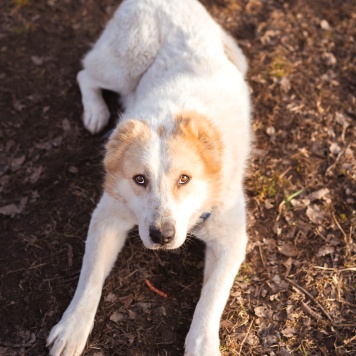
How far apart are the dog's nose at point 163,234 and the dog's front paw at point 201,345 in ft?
2.71

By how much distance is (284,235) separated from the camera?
4.62 metres

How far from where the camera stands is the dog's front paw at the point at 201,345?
3.68 metres

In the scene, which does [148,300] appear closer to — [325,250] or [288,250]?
[288,250]

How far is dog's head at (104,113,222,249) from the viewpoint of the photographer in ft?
11.7

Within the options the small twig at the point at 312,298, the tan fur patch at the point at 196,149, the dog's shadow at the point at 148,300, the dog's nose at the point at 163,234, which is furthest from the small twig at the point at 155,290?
the small twig at the point at 312,298

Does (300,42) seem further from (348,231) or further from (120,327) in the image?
(120,327)

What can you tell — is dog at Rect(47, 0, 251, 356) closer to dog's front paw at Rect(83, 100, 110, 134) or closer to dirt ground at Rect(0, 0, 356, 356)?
dirt ground at Rect(0, 0, 356, 356)

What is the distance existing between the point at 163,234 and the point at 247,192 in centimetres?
164

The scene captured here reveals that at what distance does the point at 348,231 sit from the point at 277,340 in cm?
130

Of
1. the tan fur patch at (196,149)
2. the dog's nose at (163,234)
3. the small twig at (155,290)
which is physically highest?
the tan fur patch at (196,149)

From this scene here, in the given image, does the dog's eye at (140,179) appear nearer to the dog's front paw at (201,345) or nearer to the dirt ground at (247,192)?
the dirt ground at (247,192)

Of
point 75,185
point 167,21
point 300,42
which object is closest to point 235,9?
point 300,42

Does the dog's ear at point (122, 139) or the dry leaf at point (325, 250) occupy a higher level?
the dog's ear at point (122, 139)

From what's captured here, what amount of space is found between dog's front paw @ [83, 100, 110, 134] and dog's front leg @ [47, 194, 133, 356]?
1.34 metres
